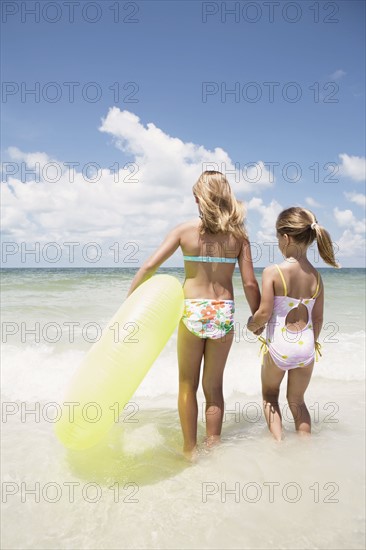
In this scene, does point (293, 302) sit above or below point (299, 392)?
above

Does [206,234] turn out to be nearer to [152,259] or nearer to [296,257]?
[152,259]

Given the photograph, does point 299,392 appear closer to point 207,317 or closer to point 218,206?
point 207,317

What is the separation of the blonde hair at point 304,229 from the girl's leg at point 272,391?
1.03 meters

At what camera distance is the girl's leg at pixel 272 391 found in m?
3.60

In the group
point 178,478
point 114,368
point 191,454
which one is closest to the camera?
point 114,368

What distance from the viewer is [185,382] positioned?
11.7 feet

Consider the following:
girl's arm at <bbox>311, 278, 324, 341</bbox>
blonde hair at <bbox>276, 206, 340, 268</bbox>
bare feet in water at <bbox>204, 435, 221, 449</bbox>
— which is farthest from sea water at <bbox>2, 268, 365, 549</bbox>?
blonde hair at <bbox>276, 206, 340, 268</bbox>

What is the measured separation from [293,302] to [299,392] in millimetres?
861

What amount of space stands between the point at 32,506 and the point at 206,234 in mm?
2459

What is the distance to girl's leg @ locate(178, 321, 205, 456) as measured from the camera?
3516mm

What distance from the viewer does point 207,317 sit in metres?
3.41

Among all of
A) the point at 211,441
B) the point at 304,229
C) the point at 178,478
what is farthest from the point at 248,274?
the point at 178,478

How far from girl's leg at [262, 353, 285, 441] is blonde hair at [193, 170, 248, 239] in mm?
1166

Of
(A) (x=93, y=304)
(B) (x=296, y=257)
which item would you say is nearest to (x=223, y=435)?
(B) (x=296, y=257)
